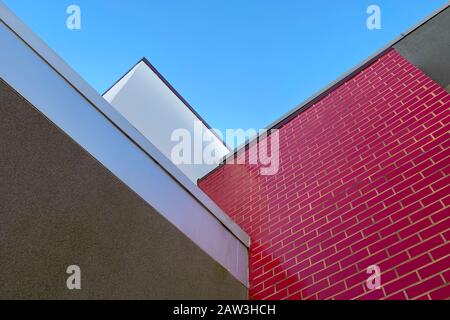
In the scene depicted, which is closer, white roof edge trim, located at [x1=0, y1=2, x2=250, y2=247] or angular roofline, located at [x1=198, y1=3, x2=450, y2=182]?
white roof edge trim, located at [x1=0, y1=2, x2=250, y2=247]

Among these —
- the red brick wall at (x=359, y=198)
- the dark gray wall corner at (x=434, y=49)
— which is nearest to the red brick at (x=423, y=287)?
the red brick wall at (x=359, y=198)

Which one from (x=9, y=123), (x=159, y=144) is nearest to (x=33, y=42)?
(x=9, y=123)

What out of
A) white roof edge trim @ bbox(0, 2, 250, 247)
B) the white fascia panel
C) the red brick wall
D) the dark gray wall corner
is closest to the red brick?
the red brick wall

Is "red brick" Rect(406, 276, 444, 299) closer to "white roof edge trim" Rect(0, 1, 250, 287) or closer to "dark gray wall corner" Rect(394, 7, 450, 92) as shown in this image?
"white roof edge trim" Rect(0, 1, 250, 287)

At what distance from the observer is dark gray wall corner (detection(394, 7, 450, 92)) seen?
15.9 ft

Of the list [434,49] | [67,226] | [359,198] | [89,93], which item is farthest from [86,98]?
[434,49]

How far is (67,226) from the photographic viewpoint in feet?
7.89

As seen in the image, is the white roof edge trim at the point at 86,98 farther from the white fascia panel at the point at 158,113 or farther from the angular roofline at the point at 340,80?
the white fascia panel at the point at 158,113

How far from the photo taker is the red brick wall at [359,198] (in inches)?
111

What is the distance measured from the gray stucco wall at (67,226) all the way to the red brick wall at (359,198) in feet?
3.71

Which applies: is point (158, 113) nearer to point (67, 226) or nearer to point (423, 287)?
point (67, 226)

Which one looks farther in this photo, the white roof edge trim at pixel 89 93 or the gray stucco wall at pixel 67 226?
the white roof edge trim at pixel 89 93

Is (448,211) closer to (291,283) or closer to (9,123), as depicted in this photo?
(291,283)

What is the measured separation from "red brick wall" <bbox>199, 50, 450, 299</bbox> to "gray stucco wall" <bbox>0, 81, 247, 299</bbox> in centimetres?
113
